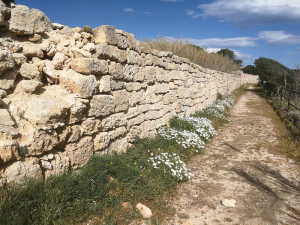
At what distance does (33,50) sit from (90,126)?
1.31 meters

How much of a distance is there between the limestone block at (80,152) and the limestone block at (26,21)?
1.63m

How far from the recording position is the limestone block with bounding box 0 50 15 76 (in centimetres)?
260

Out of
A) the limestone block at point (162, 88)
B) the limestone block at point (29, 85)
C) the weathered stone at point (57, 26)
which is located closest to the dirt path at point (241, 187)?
the limestone block at point (162, 88)

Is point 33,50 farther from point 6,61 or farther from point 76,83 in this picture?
point 76,83

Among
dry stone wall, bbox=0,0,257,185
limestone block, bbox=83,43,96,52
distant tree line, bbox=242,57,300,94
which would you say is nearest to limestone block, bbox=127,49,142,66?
dry stone wall, bbox=0,0,257,185

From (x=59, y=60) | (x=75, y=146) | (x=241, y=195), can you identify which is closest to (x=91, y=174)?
(x=75, y=146)

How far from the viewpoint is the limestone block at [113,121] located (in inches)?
153

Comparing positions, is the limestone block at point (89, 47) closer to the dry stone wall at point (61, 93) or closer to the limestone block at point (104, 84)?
the dry stone wall at point (61, 93)

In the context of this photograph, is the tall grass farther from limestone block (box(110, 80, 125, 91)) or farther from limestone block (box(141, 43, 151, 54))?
limestone block (box(110, 80, 125, 91))

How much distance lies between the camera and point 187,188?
163 inches

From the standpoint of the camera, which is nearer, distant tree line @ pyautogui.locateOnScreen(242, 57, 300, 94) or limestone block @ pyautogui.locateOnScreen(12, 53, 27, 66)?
limestone block @ pyautogui.locateOnScreen(12, 53, 27, 66)

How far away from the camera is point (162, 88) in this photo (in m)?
6.25

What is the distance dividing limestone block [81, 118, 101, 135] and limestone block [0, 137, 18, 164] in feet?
3.53

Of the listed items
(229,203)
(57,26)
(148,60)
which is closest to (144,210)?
(229,203)
